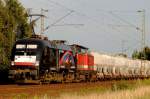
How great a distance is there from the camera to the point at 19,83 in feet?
111

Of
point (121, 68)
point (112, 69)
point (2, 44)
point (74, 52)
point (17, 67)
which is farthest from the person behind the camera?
point (121, 68)

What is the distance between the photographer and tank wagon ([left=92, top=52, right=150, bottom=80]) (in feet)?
177

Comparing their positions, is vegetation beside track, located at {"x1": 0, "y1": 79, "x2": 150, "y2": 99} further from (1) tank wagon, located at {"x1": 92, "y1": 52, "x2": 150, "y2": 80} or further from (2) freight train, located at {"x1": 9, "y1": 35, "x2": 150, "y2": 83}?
(1) tank wagon, located at {"x1": 92, "y1": 52, "x2": 150, "y2": 80}

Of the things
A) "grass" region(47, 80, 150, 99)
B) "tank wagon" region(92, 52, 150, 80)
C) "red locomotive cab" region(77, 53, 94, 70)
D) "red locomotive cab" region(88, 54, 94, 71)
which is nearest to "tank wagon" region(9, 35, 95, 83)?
"red locomotive cab" region(77, 53, 94, 70)

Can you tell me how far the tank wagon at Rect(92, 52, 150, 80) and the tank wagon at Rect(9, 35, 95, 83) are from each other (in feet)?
41.9

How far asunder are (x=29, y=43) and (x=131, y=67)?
117 ft

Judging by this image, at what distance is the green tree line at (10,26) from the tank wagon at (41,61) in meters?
5.75

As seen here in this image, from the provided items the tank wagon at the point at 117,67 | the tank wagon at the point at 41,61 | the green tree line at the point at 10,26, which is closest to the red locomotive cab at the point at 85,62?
the tank wagon at the point at 41,61

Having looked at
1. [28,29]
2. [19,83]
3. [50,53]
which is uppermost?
[28,29]

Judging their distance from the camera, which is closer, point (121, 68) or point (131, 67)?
point (121, 68)

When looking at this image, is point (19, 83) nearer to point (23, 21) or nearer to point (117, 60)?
point (23, 21)

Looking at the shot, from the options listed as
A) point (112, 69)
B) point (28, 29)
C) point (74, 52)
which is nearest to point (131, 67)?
point (112, 69)

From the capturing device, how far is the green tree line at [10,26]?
1734 inches

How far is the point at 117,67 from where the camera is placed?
61.2m
